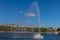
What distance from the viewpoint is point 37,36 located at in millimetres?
74312

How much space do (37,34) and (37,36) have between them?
275cm

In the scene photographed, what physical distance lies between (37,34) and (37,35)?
129cm

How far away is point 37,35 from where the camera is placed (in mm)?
75750

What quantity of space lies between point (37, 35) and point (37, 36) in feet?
4.81

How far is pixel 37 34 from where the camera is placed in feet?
253
